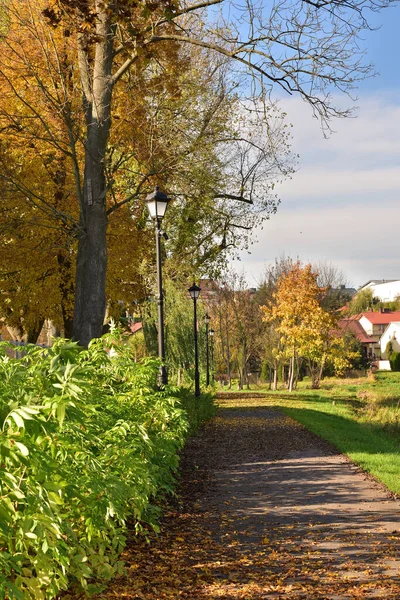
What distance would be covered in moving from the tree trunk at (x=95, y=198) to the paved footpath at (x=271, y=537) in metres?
3.90

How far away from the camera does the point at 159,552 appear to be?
694 cm

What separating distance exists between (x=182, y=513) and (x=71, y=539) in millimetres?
4392

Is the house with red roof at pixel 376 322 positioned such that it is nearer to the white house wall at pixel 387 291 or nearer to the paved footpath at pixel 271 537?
the white house wall at pixel 387 291

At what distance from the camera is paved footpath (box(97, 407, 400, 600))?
590 centimetres

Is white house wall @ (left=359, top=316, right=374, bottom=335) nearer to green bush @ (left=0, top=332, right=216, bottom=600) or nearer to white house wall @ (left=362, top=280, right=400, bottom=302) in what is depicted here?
white house wall @ (left=362, top=280, right=400, bottom=302)

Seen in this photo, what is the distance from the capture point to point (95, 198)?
15.3m

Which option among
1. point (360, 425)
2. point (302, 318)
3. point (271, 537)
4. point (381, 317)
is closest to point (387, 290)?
point (381, 317)

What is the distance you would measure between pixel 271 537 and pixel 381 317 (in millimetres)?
92056

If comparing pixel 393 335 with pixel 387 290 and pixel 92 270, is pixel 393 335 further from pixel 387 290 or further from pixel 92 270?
pixel 92 270

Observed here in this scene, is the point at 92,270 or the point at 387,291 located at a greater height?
the point at 387,291

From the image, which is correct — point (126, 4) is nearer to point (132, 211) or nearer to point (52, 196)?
point (52, 196)

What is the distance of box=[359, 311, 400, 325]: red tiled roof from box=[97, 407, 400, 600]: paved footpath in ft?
277

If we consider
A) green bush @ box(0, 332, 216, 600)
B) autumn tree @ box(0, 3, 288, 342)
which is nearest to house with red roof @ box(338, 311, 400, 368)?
autumn tree @ box(0, 3, 288, 342)

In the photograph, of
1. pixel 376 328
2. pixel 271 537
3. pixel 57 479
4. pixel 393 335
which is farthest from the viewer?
pixel 376 328
